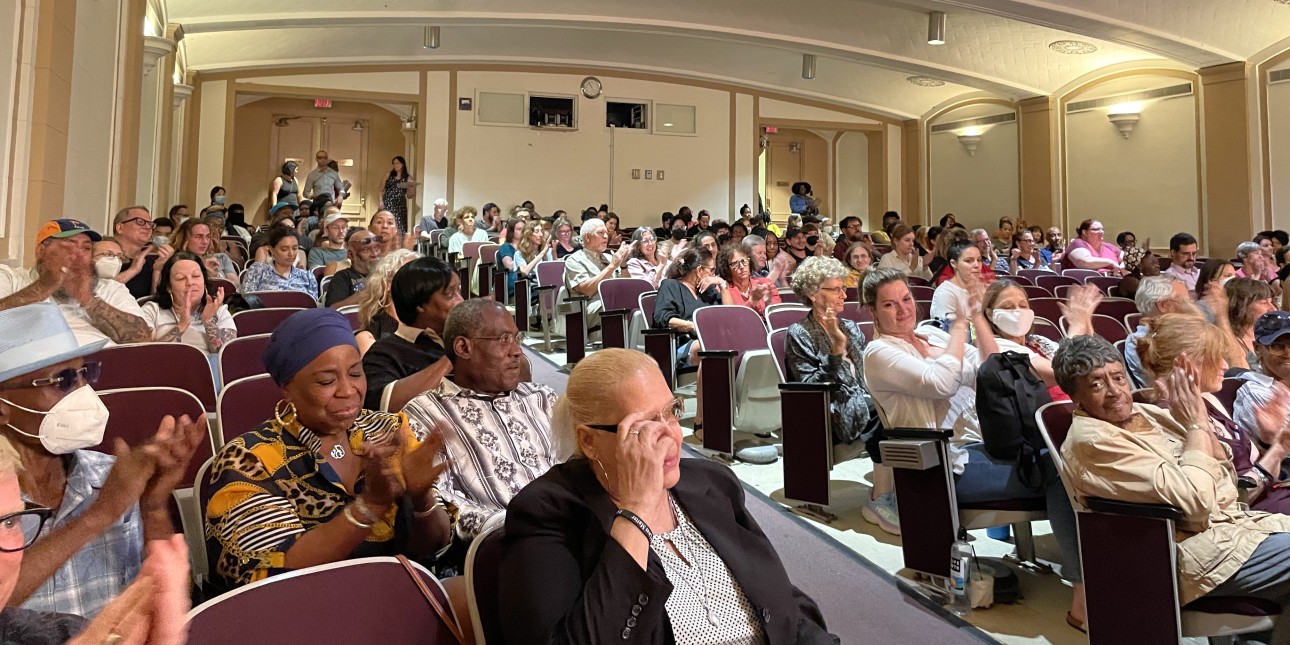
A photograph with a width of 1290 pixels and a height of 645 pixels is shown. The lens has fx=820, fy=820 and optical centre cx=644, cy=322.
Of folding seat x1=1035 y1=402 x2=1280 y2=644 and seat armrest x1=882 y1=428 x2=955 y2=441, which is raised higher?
seat armrest x1=882 y1=428 x2=955 y2=441

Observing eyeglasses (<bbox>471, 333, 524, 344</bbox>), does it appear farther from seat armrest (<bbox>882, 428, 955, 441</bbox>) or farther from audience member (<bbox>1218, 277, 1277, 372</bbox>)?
audience member (<bbox>1218, 277, 1277, 372</bbox>)

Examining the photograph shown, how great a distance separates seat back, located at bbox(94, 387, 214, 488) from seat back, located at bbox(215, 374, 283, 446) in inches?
4.0

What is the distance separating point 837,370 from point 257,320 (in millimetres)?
2542

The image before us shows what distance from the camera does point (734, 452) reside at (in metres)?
4.08

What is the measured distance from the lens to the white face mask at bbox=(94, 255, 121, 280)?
132 inches

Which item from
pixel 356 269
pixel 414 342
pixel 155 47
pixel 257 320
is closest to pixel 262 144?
pixel 155 47

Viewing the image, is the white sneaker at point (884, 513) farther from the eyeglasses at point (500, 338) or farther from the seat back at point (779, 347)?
the eyeglasses at point (500, 338)

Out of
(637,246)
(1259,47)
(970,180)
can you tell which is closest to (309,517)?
(637,246)

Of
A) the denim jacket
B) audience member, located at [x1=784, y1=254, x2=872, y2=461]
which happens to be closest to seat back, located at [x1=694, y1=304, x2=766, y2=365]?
audience member, located at [x1=784, y1=254, x2=872, y2=461]

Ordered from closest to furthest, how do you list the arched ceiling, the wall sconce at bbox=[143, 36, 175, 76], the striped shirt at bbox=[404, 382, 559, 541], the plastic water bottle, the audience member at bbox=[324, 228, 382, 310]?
the striped shirt at bbox=[404, 382, 559, 541]
the plastic water bottle
the audience member at bbox=[324, 228, 382, 310]
the wall sconce at bbox=[143, 36, 175, 76]
the arched ceiling

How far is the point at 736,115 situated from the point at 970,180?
4.17 metres

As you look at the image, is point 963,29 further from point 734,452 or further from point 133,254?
point 133,254

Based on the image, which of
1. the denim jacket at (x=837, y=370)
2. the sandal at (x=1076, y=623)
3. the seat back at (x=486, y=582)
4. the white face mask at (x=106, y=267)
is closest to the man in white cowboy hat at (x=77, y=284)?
the white face mask at (x=106, y=267)

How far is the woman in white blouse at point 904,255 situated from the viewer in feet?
22.1
